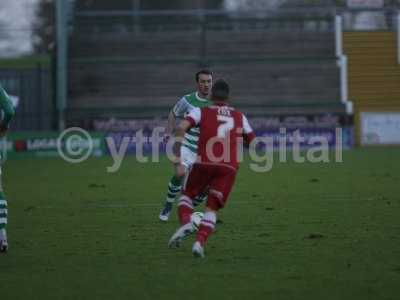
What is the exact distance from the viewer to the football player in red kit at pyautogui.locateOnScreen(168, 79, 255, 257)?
9.48 meters

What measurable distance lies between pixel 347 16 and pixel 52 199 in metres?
25.2

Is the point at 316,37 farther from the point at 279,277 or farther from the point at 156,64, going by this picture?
the point at 279,277

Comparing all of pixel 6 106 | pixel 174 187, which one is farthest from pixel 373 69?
pixel 6 106

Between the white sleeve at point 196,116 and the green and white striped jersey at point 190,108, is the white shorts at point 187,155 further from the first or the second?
the white sleeve at point 196,116

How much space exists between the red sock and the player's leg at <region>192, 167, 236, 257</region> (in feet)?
1.12

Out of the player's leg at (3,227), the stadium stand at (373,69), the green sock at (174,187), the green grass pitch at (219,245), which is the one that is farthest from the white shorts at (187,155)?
the stadium stand at (373,69)

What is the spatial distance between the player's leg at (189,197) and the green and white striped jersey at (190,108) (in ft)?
8.07

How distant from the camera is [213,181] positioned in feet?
31.8

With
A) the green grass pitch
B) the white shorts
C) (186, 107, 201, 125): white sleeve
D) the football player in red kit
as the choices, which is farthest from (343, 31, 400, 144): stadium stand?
(186, 107, 201, 125): white sleeve

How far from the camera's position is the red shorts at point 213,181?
9.55 m

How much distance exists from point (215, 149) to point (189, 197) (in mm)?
728

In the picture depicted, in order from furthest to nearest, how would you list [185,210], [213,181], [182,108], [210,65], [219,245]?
[210,65]
[182,108]
[219,245]
[185,210]
[213,181]

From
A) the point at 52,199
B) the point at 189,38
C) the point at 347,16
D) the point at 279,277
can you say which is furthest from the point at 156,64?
the point at 279,277

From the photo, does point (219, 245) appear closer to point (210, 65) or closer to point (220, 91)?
point (220, 91)
